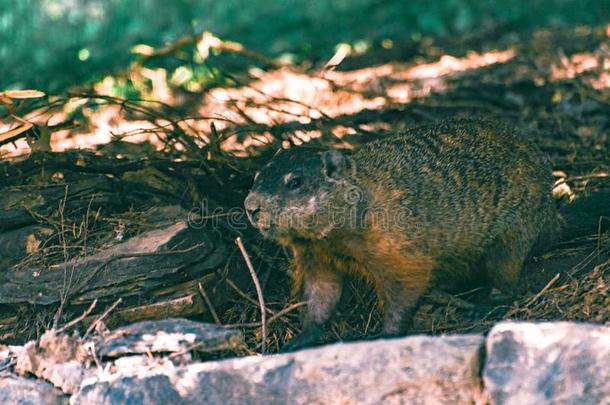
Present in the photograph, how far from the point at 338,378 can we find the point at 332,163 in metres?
1.89

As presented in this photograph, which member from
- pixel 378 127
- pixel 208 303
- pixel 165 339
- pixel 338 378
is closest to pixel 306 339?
pixel 208 303

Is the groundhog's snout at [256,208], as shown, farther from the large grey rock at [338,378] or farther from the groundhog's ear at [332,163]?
the large grey rock at [338,378]

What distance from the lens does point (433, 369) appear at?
13.4 ft

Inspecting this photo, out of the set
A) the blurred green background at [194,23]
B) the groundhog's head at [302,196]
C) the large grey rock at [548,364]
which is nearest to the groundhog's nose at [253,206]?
the groundhog's head at [302,196]

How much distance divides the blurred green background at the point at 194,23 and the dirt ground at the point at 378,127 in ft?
1.19

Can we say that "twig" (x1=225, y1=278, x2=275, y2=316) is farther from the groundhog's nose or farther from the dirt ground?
the groundhog's nose

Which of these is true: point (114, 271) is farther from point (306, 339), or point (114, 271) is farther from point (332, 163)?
point (332, 163)

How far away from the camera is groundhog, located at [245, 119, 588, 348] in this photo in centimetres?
562

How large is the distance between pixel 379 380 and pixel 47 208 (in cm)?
317

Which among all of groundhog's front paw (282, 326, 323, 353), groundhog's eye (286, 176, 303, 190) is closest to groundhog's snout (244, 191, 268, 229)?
groundhog's eye (286, 176, 303, 190)

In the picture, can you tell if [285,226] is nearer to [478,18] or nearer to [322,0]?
[322,0]

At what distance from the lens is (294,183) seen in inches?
219

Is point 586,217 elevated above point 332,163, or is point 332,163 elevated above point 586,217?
point 332,163

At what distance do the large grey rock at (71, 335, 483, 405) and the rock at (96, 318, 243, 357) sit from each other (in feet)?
0.83
